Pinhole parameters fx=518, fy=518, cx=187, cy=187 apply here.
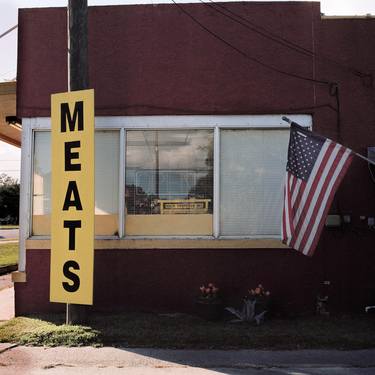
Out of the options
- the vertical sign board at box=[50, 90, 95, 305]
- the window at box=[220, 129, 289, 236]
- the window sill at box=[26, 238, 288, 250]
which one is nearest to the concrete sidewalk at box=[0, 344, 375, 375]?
the vertical sign board at box=[50, 90, 95, 305]

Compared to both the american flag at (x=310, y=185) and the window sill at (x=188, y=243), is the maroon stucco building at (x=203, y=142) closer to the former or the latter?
the window sill at (x=188, y=243)

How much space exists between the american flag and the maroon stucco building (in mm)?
1401

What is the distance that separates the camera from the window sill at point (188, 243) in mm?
8156

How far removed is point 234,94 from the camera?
8344 millimetres

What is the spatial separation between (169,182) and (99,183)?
1.14 m

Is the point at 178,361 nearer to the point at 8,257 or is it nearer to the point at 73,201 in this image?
the point at 73,201

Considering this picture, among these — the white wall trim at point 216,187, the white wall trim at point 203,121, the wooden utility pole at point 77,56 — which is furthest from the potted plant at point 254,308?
the white wall trim at point 203,121

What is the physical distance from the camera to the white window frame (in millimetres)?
8305

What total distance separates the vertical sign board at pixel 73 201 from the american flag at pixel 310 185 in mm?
2632

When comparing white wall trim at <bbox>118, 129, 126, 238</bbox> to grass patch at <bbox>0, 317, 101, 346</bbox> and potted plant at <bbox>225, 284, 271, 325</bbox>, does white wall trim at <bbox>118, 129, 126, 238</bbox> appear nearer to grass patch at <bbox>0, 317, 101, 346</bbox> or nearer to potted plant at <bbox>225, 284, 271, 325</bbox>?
grass patch at <bbox>0, 317, 101, 346</bbox>

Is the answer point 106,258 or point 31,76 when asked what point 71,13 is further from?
point 106,258

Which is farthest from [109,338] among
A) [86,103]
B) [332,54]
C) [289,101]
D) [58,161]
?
[332,54]

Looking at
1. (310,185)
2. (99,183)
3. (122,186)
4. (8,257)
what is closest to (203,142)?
(122,186)

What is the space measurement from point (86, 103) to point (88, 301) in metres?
2.61
